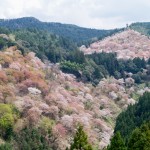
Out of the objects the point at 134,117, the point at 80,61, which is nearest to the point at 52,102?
the point at 134,117

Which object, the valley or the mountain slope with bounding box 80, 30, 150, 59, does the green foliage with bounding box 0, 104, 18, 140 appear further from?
the mountain slope with bounding box 80, 30, 150, 59

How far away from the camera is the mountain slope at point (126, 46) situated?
505 feet

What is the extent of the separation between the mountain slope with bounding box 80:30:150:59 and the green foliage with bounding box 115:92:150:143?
6804cm

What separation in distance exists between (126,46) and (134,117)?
95502 mm

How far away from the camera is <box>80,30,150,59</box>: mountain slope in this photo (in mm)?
153800

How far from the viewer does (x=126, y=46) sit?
16750 centimetres

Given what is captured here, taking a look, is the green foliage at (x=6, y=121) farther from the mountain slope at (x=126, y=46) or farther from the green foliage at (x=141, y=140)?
the mountain slope at (x=126, y=46)

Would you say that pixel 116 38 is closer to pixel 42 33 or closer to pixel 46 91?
pixel 42 33

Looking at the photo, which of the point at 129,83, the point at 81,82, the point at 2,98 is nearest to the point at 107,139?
the point at 2,98

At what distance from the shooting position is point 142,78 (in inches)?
4916

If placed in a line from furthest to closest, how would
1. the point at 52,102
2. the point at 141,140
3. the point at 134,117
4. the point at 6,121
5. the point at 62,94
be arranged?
1. the point at 62,94
2. the point at 52,102
3. the point at 134,117
4. the point at 6,121
5. the point at 141,140

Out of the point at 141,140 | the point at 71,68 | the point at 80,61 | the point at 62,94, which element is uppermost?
the point at 141,140

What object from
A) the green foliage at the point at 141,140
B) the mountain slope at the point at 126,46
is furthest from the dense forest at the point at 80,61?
the green foliage at the point at 141,140

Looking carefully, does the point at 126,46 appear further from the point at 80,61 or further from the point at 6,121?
the point at 6,121
